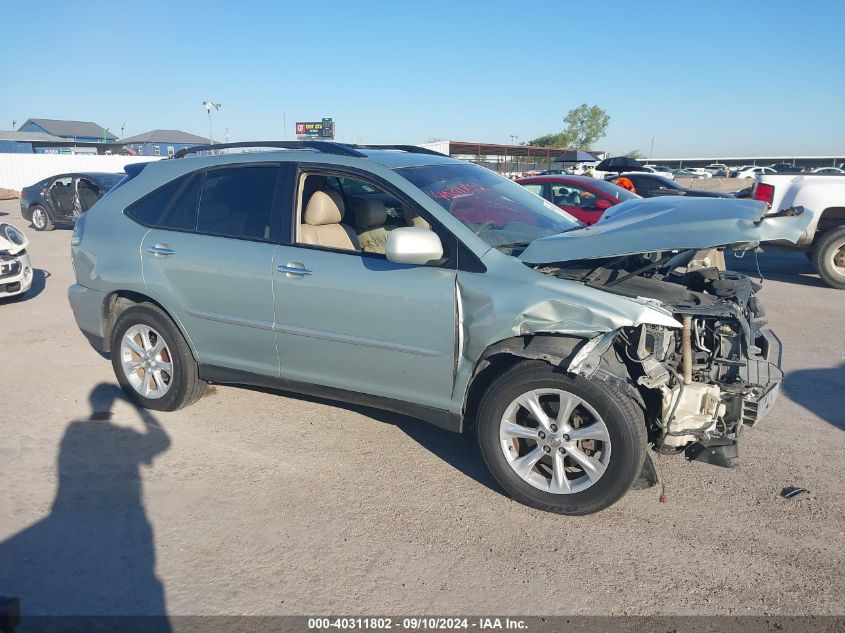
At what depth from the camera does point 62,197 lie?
1591 cm

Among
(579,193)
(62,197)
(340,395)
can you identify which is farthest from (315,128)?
(340,395)

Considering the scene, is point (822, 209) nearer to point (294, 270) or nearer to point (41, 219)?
point (294, 270)

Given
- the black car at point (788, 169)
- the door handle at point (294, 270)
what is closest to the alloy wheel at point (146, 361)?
the door handle at point (294, 270)

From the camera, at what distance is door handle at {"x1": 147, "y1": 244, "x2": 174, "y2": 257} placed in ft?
14.4

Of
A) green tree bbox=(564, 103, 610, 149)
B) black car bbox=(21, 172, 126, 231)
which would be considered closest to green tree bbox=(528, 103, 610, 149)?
green tree bbox=(564, 103, 610, 149)

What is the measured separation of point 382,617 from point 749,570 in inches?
66.6

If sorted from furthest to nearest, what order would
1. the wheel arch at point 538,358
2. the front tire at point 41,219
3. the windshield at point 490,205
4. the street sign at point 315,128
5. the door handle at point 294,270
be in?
1. the street sign at point 315,128
2. the front tire at point 41,219
3. the door handle at point 294,270
4. the windshield at point 490,205
5. the wheel arch at point 538,358

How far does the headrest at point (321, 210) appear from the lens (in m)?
4.17

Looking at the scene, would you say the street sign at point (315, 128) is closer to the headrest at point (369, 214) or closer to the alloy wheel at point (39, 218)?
the alloy wheel at point (39, 218)

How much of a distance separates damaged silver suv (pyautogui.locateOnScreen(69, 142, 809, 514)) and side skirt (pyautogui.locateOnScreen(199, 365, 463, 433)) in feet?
0.05

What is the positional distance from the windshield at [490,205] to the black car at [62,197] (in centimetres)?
1343

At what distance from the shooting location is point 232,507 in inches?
137

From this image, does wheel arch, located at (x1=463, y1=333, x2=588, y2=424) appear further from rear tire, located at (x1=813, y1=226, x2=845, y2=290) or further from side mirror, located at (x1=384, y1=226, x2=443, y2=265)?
rear tire, located at (x1=813, y1=226, x2=845, y2=290)

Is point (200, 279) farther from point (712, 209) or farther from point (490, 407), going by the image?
point (712, 209)
